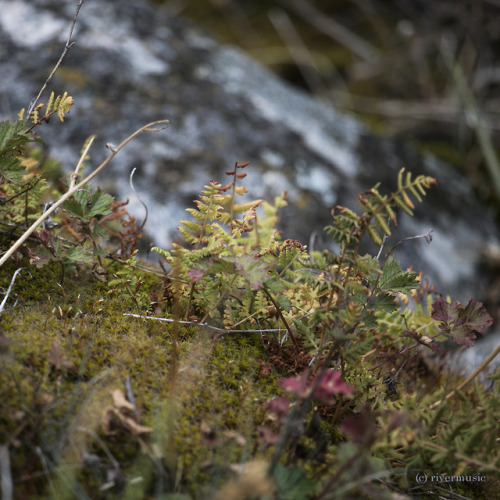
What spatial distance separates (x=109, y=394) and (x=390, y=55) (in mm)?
6411

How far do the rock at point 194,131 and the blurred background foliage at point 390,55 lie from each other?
128cm

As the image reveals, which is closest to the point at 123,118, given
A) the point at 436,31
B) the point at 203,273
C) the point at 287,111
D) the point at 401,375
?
the point at 287,111

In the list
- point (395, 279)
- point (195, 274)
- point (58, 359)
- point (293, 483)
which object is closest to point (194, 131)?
point (195, 274)

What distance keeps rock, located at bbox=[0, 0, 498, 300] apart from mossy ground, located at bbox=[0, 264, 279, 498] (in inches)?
45.7

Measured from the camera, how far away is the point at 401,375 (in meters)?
2.16

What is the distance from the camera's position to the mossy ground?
1312 mm

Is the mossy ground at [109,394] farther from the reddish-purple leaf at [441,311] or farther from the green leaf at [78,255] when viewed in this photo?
the reddish-purple leaf at [441,311]

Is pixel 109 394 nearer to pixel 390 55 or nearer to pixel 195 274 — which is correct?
pixel 195 274

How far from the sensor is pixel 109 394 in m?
1.51

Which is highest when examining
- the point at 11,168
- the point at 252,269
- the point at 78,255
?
the point at 11,168

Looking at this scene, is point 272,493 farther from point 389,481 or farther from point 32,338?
point 32,338

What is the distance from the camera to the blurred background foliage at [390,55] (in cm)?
561

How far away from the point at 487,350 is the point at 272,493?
2.47m

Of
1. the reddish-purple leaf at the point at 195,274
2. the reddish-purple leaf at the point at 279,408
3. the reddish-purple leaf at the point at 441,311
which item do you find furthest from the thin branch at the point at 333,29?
the reddish-purple leaf at the point at 279,408
